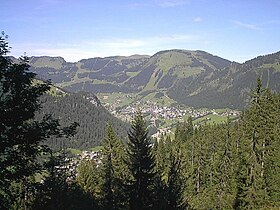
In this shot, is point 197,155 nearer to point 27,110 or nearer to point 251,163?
point 251,163

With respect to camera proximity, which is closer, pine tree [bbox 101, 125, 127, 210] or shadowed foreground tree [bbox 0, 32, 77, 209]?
shadowed foreground tree [bbox 0, 32, 77, 209]

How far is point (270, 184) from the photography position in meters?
38.3

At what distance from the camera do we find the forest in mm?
11812

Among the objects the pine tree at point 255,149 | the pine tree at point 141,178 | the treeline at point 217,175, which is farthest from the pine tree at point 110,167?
the pine tree at point 255,149

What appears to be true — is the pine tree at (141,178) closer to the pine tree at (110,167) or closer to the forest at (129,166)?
the forest at (129,166)

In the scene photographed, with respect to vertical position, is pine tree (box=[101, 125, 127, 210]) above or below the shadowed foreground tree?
below

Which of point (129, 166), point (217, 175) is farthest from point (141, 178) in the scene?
point (217, 175)

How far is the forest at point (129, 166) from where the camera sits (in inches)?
465

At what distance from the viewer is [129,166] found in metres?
29.7

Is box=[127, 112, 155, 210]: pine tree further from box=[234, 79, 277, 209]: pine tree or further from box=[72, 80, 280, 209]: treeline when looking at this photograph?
box=[234, 79, 277, 209]: pine tree

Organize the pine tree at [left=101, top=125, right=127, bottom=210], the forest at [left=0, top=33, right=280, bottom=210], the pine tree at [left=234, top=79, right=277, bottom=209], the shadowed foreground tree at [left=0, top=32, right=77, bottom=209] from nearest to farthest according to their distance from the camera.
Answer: the shadowed foreground tree at [left=0, top=32, right=77, bottom=209], the forest at [left=0, top=33, right=280, bottom=210], the pine tree at [left=234, top=79, right=277, bottom=209], the pine tree at [left=101, top=125, right=127, bottom=210]

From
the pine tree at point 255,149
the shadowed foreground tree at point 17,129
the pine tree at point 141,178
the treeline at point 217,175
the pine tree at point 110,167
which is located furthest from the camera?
the pine tree at point 110,167

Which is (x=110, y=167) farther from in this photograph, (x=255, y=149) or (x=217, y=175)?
(x=217, y=175)

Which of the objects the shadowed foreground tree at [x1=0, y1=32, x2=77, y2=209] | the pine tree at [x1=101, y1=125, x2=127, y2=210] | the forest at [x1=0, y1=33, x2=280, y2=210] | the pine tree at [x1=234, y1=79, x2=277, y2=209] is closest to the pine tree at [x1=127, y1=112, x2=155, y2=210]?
the forest at [x1=0, y1=33, x2=280, y2=210]
